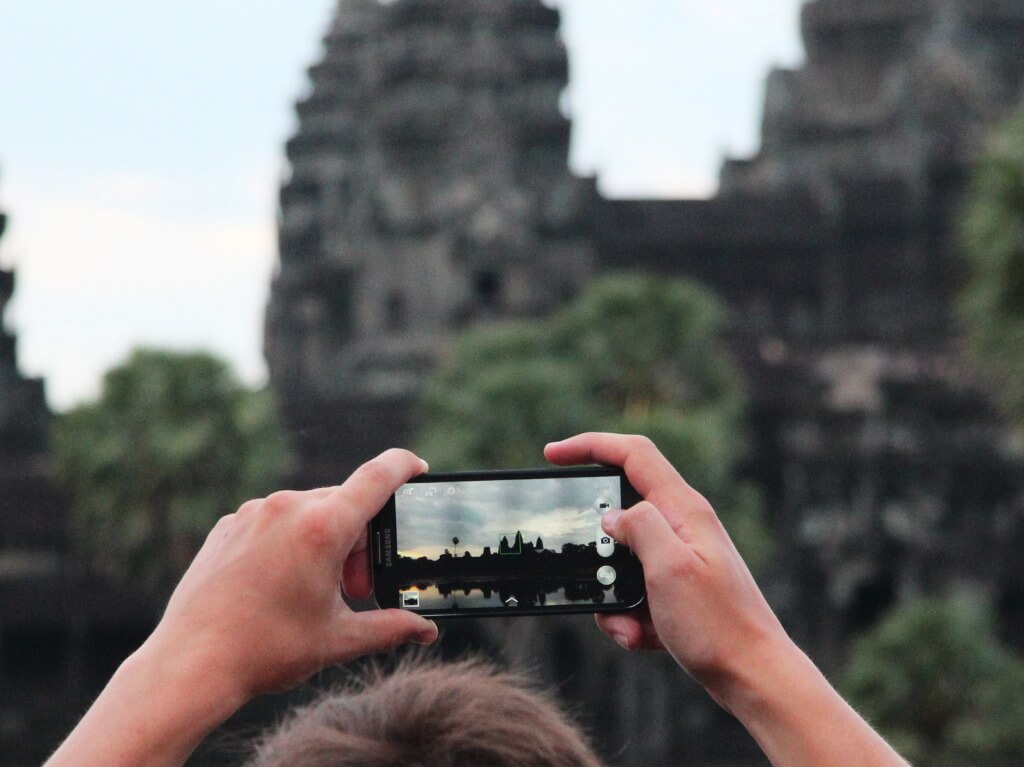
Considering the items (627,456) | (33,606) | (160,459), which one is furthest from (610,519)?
(33,606)

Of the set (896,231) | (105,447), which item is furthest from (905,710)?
(896,231)

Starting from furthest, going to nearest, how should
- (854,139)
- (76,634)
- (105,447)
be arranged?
(854,139)
(76,634)
(105,447)

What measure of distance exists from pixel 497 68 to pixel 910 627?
38.0 meters

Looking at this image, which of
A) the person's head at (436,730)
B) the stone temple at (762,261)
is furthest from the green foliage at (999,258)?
the stone temple at (762,261)

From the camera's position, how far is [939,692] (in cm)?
2080

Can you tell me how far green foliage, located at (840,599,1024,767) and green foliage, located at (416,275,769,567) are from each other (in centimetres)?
773

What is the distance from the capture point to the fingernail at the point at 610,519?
3.11m

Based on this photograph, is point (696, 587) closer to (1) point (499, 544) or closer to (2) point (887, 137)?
(1) point (499, 544)

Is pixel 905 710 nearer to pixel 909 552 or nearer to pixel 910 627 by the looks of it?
pixel 910 627

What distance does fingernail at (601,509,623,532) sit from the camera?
311 cm

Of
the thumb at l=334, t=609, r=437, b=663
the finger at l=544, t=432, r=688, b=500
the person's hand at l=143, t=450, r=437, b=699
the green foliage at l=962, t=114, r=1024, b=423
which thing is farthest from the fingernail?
the green foliage at l=962, t=114, r=1024, b=423

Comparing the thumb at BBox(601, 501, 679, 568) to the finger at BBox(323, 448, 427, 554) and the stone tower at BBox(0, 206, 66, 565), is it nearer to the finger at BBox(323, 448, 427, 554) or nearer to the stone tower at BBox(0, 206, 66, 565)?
the finger at BBox(323, 448, 427, 554)

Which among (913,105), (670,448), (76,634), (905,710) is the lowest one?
(76,634)

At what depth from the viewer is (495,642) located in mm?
35219
